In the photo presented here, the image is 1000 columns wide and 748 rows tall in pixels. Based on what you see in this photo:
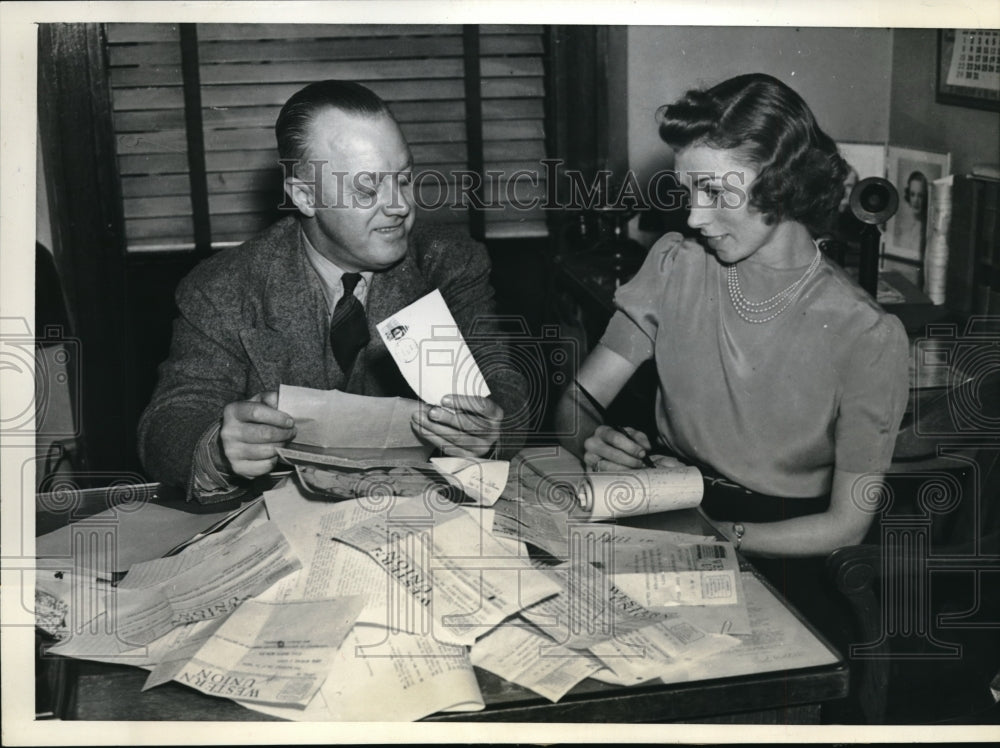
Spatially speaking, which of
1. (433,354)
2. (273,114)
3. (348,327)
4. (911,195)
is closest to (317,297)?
(348,327)

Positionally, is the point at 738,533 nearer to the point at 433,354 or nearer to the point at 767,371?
the point at 767,371

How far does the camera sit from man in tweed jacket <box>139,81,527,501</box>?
1268 mm

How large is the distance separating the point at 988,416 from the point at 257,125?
1.26 m

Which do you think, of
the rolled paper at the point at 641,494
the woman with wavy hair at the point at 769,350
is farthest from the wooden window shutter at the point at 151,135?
the rolled paper at the point at 641,494

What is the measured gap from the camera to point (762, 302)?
1284mm

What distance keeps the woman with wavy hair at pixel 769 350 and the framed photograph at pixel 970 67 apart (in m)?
0.20

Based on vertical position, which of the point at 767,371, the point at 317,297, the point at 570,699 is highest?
the point at 317,297

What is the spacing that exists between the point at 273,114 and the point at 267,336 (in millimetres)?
463

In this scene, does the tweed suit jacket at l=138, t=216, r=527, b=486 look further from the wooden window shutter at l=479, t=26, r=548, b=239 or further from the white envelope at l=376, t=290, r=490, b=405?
the wooden window shutter at l=479, t=26, r=548, b=239

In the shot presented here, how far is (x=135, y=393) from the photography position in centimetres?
138

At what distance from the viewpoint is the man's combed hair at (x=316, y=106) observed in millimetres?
1274

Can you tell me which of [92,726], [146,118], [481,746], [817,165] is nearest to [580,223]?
[817,165]

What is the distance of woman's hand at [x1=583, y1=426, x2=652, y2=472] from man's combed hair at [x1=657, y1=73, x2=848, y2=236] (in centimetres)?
37

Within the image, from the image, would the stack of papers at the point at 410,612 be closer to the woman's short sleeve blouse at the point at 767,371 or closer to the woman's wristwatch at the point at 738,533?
the woman's wristwatch at the point at 738,533
